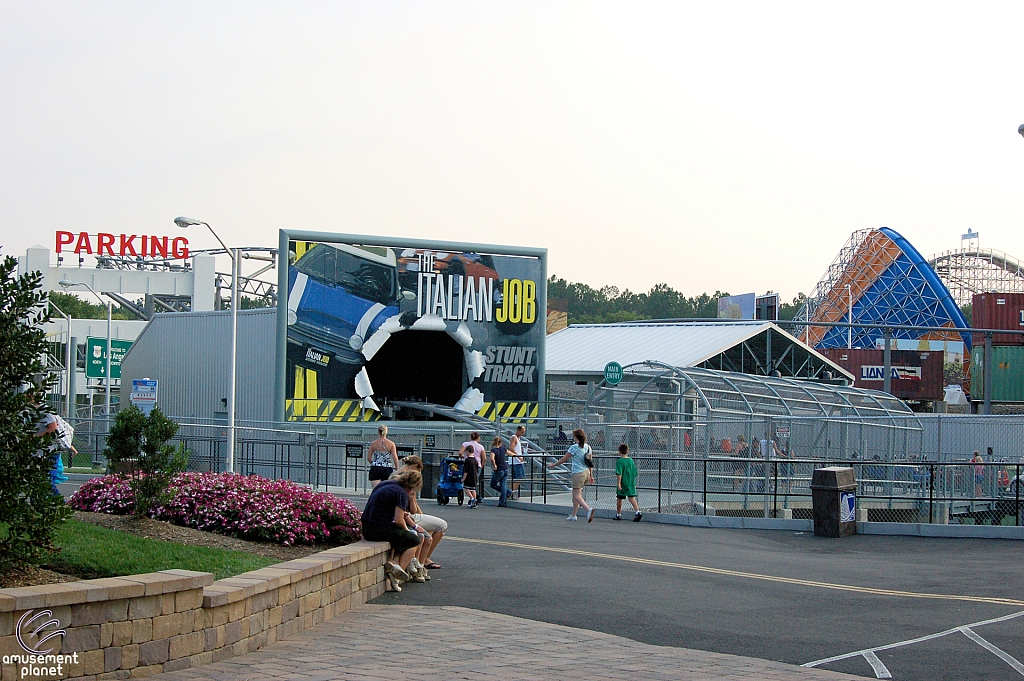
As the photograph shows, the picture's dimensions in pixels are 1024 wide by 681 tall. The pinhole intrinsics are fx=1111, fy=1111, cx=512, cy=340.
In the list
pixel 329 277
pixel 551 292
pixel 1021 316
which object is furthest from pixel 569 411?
pixel 551 292

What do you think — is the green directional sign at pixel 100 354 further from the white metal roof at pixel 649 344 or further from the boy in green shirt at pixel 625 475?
the boy in green shirt at pixel 625 475

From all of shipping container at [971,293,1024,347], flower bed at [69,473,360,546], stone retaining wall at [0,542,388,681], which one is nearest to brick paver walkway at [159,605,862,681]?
stone retaining wall at [0,542,388,681]

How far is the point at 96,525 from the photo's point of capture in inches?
462

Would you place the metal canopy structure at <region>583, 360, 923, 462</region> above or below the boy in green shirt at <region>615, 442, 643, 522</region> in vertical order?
above

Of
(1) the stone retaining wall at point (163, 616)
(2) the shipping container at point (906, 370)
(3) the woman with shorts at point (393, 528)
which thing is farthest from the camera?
(2) the shipping container at point (906, 370)

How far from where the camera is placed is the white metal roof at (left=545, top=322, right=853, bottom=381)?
50.7 m

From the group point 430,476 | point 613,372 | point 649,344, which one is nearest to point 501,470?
point 430,476

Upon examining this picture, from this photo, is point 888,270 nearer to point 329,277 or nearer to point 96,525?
point 329,277

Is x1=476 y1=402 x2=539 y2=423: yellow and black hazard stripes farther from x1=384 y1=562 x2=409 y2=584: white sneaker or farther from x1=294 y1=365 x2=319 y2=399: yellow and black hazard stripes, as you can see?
x1=384 y1=562 x2=409 y2=584: white sneaker

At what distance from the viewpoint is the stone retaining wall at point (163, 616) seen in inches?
278

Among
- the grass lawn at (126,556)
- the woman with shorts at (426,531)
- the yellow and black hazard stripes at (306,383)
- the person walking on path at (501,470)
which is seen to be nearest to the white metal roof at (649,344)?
the yellow and black hazard stripes at (306,383)

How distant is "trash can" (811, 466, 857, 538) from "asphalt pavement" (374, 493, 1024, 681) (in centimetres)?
41

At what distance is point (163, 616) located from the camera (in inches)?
309

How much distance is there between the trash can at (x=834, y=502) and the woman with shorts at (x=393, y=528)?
919 centimetres
